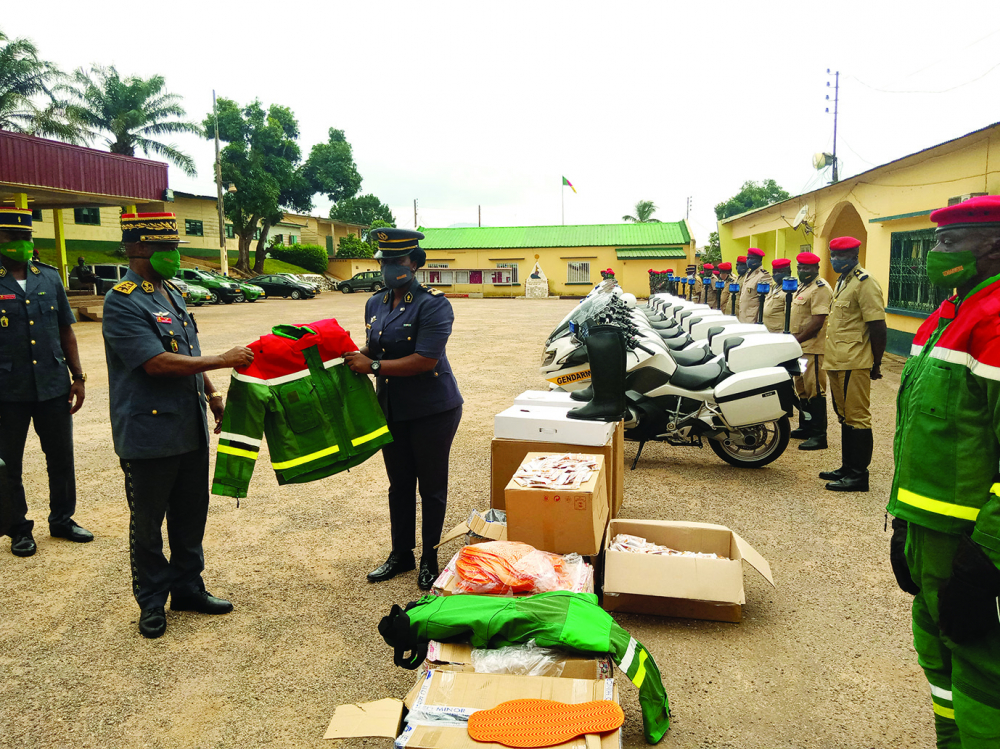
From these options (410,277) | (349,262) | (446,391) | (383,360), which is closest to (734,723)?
(446,391)

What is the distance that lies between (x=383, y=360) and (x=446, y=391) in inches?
15.4

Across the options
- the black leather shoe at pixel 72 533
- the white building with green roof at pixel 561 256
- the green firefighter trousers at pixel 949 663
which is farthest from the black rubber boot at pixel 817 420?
the white building with green roof at pixel 561 256

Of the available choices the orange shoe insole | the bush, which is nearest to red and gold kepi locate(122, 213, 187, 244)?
the orange shoe insole

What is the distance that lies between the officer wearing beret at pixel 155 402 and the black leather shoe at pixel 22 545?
1.40 metres

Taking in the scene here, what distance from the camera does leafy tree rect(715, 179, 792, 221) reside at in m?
56.9

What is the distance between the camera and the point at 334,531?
15.7 ft

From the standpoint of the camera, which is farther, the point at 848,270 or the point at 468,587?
the point at 848,270

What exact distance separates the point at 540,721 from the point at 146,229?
279 centimetres

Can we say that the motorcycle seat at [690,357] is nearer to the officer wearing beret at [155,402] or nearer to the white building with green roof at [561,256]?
the officer wearing beret at [155,402]

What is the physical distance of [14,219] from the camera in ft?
14.1

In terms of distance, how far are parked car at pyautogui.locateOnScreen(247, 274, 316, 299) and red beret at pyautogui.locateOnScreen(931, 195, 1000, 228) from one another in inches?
1300

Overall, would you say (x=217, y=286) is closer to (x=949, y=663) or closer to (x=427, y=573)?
(x=427, y=573)

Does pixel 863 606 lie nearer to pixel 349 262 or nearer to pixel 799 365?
pixel 799 365

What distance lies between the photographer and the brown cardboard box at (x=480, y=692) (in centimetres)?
215
